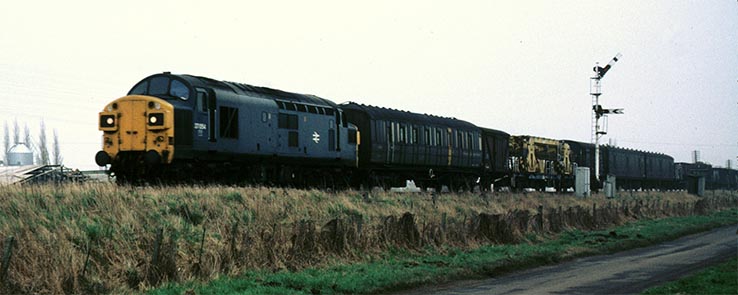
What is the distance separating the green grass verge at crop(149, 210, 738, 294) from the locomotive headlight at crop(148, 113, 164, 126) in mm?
8881

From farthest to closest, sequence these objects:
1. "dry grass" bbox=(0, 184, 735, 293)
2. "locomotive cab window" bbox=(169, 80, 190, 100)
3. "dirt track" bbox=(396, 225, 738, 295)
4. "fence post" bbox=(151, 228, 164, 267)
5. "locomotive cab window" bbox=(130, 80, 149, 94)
Result: "locomotive cab window" bbox=(130, 80, 149, 94)
"locomotive cab window" bbox=(169, 80, 190, 100)
"dirt track" bbox=(396, 225, 738, 295)
"fence post" bbox=(151, 228, 164, 267)
"dry grass" bbox=(0, 184, 735, 293)

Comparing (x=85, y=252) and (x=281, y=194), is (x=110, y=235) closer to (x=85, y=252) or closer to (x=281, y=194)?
(x=85, y=252)

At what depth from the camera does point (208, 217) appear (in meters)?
21.2

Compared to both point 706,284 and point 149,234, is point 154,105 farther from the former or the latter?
point 706,284

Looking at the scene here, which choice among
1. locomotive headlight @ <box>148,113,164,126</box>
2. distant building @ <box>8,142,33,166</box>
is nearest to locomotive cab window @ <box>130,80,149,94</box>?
locomotive headlight @ <box>148,113,164,126</box>

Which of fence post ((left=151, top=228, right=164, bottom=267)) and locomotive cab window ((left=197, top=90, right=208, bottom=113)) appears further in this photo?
locomotive cab window ((left=197, top=90, right=208, bottom=113))

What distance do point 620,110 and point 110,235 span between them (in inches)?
1989

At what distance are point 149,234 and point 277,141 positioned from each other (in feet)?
44.1

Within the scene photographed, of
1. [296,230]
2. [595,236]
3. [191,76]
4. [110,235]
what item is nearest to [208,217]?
[296,230]

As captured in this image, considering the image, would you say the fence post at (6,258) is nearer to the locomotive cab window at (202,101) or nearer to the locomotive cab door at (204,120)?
the locomotive cab door at (204,120)

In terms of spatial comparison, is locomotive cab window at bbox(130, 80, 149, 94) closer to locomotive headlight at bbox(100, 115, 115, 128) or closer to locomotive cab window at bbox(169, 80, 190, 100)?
locomotive cab window at bbox(169, 80, 190, 100)

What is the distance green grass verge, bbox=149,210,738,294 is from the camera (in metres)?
16.4

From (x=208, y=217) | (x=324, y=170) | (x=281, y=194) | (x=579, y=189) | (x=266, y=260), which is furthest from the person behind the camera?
(x=579, y=189)

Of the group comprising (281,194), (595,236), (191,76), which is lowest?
(595,236)
